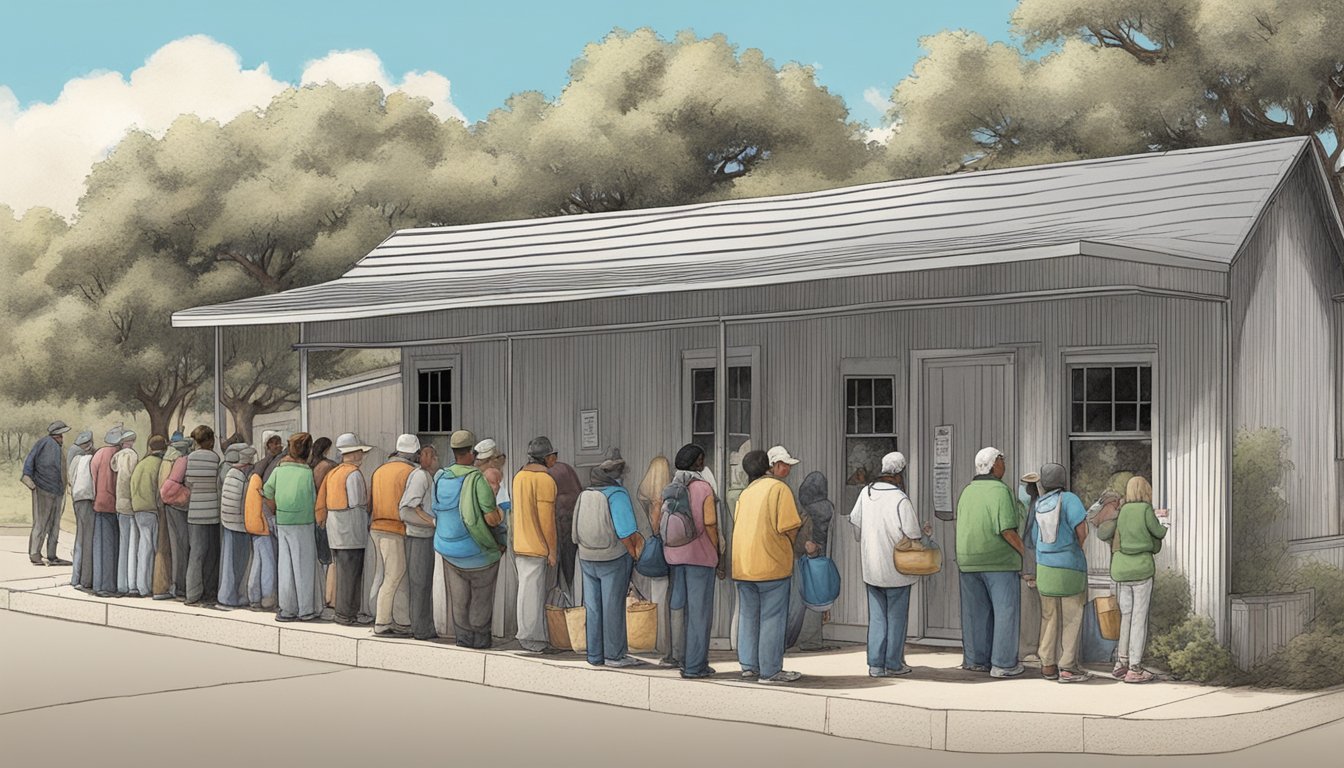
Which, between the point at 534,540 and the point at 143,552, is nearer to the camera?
the point at 534,540

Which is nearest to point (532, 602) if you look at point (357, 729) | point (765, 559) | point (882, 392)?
point (765, 559)

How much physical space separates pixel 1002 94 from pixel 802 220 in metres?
27.9

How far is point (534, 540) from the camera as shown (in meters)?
14.9

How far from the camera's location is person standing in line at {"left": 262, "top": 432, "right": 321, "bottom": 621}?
55.8 feet

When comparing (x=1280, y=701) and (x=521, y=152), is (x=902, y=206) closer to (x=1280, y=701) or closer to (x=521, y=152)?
(x=1280, y=701)

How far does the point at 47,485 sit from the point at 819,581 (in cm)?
1355

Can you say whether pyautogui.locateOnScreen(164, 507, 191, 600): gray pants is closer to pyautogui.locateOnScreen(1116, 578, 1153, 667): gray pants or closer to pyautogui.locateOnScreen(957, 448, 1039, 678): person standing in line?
pyautogui.locateOnScreen(957, 448, 1039, 678): person standing in line

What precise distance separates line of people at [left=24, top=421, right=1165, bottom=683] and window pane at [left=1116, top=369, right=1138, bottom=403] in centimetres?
106

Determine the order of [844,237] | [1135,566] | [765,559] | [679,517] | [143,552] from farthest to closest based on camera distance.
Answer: [143,552] → [844,237] → [679,517] → [1135,566] → [765,559]

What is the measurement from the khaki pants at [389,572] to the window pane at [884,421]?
4.36 m

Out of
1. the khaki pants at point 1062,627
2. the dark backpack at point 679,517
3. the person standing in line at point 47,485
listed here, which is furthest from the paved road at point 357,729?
the person standing in line at point 47,485

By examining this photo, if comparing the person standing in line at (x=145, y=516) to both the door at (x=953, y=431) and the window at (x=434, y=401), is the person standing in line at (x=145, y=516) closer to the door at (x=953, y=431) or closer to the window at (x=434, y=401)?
the window at (x=434, y=401)

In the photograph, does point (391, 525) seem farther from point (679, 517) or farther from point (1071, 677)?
point (1071, 677)

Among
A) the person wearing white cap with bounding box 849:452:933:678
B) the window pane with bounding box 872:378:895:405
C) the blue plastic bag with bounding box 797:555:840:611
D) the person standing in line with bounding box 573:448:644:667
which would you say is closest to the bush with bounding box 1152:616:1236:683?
the person wearing white cap with bounding box 849:452:933:678
